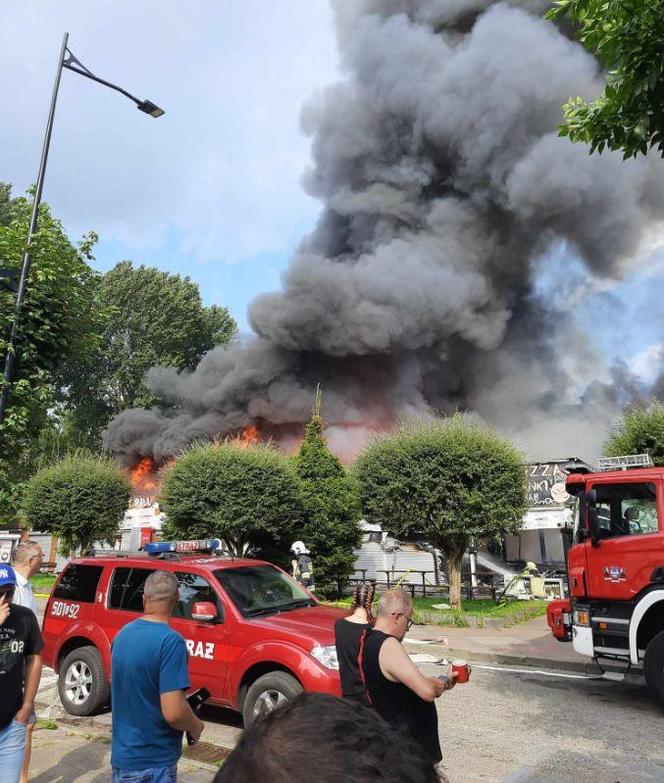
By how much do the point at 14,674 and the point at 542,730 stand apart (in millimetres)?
4713

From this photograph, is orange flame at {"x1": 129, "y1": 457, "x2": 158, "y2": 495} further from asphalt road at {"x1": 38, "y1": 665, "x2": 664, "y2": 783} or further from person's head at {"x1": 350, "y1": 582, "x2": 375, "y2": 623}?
person's head at {"x1": 350, "y1": 582, "x2": 375, "y2": 623}

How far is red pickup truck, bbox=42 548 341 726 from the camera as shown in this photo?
15.8ft

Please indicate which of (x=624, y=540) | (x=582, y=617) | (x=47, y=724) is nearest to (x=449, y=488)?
(x=582, y=617)

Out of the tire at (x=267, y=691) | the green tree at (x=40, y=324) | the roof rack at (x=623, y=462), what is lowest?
the tire at (x=267, y=691)

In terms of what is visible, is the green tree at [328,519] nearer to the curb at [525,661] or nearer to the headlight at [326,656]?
the curb at [525,661]

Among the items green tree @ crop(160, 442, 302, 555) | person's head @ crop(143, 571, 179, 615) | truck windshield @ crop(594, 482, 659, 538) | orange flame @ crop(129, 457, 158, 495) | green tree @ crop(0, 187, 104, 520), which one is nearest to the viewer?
person's head @ crop(143, 571, 179, 615)

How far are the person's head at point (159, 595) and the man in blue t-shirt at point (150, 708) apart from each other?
10cm

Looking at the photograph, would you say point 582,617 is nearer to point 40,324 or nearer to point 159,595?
point 159,595

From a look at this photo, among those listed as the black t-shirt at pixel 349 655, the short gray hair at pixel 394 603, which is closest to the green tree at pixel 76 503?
the black t-shirt at pixel 349 655

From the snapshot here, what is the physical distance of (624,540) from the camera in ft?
21.5

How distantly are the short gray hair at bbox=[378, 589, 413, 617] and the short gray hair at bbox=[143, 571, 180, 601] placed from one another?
3.38 feet

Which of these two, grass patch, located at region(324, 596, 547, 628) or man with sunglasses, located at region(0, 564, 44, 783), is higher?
man with sunglasses, located at region(0, 564, 44, 783)

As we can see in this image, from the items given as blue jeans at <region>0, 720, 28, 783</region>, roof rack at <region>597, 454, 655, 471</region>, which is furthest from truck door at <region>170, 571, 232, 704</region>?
roof rack at <region>597, 454, 655, 471</region>

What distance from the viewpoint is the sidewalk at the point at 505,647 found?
880 cm
